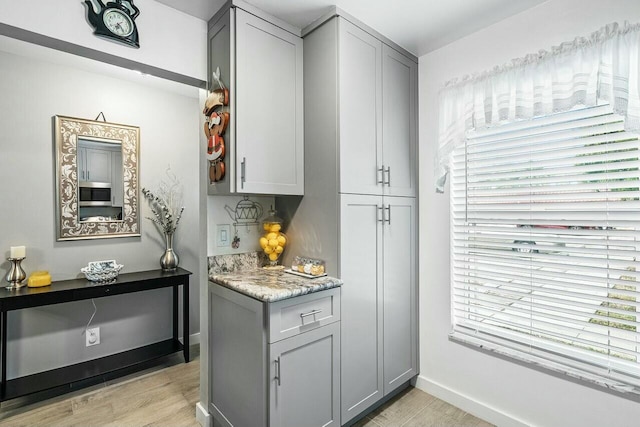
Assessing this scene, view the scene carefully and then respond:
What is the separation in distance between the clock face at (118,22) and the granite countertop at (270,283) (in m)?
1.34

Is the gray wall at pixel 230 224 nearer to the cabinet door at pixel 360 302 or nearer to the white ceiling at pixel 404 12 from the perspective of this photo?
the cabinet door at pixel 360 302

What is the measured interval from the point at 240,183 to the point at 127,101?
72.6 inches

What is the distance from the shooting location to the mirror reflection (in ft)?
8.53

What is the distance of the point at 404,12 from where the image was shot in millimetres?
1854

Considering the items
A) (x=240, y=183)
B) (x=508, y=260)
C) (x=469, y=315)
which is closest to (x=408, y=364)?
(x=469, y=315)

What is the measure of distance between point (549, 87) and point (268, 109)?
5.01 feet

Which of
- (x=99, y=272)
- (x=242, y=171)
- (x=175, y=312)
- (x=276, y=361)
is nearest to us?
(x=276, y=361)

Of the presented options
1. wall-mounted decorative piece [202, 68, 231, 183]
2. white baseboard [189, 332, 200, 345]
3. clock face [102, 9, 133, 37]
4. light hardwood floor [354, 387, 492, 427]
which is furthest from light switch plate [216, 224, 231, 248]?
white baseboard [189, 332, 200, 345]

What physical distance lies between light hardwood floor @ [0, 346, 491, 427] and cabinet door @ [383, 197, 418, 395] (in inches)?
6.8

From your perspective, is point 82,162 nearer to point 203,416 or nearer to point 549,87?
point 203,416

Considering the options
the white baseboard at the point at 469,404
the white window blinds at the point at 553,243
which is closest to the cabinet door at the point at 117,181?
the white window blinds at the point at 553,243

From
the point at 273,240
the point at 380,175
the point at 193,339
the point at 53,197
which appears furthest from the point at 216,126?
the point at 193,339

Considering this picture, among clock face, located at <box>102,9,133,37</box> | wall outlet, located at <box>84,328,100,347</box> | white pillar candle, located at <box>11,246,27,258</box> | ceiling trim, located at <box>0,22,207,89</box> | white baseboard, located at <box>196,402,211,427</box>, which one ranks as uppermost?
clock face, located at <box>102,9,133,37</box>

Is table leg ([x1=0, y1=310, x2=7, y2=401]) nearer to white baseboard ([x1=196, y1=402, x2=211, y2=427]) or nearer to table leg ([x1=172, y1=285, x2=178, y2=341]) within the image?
table leg ([x1=172, y1=285, x2=178, y2=341])
